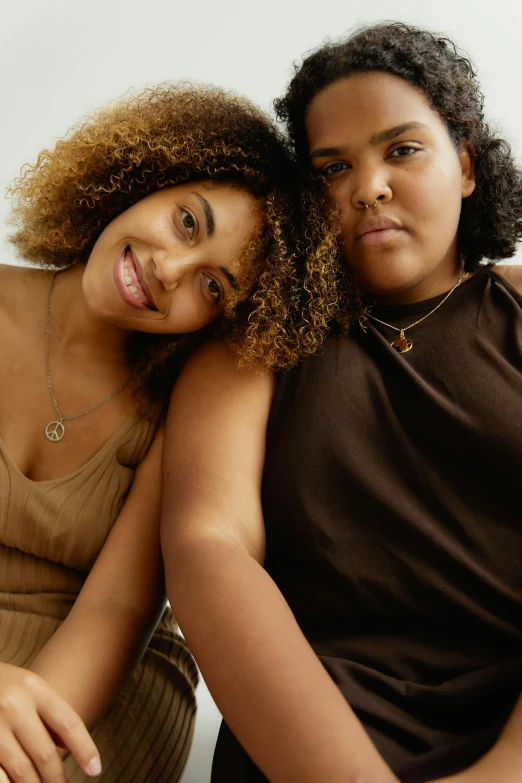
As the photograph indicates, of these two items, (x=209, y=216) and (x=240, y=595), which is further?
(x=209, y=216)

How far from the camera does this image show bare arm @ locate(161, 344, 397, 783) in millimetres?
1257

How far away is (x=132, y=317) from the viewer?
164 cm

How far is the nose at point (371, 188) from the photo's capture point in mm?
1594

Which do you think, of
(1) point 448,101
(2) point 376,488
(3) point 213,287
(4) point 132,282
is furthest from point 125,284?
(1) point 448,101

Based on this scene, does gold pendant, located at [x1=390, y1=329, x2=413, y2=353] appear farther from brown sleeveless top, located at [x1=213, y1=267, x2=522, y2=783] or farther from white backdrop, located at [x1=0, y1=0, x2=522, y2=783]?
white backdrop, located at [x1=0, y1=0, x2=522, y2=783]

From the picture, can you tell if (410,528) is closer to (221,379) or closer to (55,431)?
(221,379)

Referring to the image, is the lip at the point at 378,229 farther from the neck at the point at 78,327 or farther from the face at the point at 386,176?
the neck at the point at 78,327

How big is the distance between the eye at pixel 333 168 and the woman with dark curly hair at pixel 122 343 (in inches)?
2.3

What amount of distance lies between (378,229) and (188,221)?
0.31m

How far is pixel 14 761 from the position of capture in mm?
1301

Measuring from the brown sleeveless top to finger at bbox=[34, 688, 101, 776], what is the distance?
0.20m

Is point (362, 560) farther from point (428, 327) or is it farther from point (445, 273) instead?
point (445, 273)

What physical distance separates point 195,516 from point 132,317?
37 cm

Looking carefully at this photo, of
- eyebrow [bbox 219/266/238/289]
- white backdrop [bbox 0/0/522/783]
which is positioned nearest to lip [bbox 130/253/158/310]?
eyebrow [bbox 219/266/238/289]
